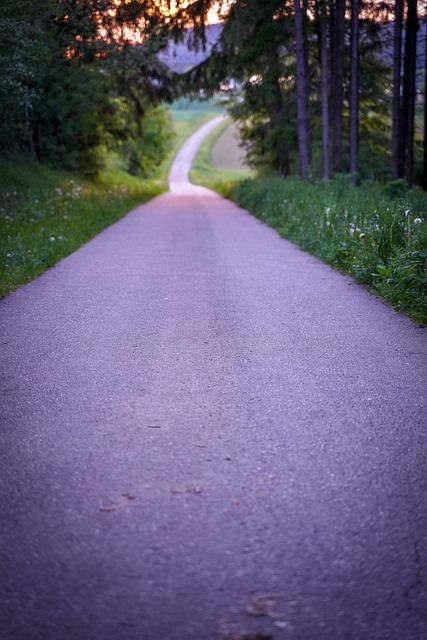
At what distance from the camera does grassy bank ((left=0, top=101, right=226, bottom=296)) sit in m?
9.83

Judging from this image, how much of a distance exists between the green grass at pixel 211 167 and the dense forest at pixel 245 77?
3077 centimetres

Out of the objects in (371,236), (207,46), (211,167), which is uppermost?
(207,46)

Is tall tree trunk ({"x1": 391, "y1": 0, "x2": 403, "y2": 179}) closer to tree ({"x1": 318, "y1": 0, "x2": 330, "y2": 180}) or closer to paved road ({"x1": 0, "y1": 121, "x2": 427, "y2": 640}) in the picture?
tree ({"x1": 318, "y1": 0, "x2": 330, "y2": 180})

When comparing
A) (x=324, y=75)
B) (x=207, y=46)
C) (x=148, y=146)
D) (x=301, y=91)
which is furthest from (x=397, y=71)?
(x=148, y=146)

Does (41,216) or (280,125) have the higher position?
(280,125)

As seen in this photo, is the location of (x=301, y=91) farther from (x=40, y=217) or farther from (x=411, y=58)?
(x=40, y=217)

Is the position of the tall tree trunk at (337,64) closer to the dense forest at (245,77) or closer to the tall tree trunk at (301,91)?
the dense forest at (245,77)

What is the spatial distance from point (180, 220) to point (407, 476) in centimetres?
1737

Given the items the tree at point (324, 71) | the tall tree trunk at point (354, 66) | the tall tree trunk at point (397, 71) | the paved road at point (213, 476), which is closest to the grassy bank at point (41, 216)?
the paved road at point (213, 476)

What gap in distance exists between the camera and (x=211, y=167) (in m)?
85.1

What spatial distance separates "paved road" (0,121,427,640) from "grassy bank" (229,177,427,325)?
1.97 feet

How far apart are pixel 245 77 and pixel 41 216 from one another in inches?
672

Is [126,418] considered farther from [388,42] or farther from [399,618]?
[388,42]

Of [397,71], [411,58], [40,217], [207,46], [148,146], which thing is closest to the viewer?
[40,217]
